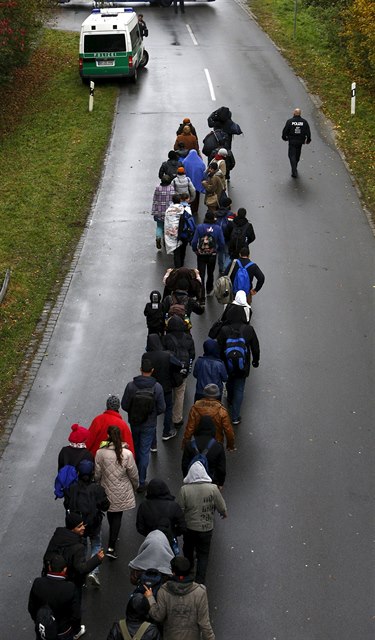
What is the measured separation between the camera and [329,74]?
1136 inches

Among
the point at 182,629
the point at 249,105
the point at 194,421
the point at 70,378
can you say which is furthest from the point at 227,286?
the point at 249,105

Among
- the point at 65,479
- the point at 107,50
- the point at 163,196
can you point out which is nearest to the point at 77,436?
the point at 65,479

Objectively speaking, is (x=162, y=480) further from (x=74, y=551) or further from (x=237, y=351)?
(x=237, y=351)

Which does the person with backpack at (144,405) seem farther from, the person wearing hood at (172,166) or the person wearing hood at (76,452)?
the person wearing hood at (172,166)

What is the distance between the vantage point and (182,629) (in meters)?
8.01

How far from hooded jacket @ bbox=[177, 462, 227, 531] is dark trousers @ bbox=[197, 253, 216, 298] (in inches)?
241

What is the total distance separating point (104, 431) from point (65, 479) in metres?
0.95

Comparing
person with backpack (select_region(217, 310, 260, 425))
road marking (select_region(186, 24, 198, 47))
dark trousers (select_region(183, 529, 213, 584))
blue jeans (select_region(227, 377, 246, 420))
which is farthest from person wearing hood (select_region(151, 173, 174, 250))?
road marking (select_region(186, 24, 198, 47))

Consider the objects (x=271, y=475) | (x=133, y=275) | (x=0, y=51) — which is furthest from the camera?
(x=0, y=51)

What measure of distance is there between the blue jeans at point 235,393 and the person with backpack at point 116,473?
2.56 m

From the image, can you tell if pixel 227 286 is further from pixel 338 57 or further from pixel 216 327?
pixel 338 57

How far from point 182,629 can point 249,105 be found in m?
20.4

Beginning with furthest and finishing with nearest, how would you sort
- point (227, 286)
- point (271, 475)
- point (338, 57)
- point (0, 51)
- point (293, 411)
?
point (338, 57), point (0, 51), point (227, 286), point (293, 411), point (271, 475)

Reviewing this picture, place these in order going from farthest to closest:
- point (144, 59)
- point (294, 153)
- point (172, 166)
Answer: point (144, 59) → point (294, 153) → point (172, 166)
